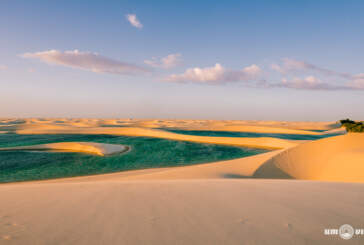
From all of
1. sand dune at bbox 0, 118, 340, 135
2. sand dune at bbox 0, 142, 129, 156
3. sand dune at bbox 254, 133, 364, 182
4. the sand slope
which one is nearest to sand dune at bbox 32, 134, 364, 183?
sand dune at bbox 254, 133, 364, 182

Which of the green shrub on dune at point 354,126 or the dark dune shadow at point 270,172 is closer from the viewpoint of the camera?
the dark dune shadow at point 270,172

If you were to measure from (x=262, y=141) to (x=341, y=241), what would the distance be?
1145 inches

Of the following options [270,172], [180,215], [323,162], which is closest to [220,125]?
[323,162]

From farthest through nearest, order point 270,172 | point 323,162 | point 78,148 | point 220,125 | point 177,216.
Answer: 1. point 220,125
2. point 78,148
3. point 323,162
4. point 270,172
5. point 177,216

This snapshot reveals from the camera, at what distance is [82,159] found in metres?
17.4

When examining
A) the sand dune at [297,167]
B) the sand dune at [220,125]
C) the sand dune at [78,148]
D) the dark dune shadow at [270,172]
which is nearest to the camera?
the sand dune at [297,167]

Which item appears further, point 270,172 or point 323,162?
point 323,162

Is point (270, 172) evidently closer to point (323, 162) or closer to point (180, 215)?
point (323, 162)

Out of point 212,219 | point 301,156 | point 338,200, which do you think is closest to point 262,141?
point 301,156

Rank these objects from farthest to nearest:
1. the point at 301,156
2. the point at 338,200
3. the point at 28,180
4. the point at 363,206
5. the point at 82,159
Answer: the point at 82,159 → the point at 301,156 → the point at 28,180 → the point at 338,200 → the point at 363,206

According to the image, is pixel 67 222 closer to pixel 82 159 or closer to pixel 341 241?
pixel 341 241

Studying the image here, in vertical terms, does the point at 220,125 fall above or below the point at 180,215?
below

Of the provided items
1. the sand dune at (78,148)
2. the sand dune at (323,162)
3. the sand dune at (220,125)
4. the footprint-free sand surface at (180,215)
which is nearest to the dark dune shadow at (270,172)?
the sand dune at (323,162)

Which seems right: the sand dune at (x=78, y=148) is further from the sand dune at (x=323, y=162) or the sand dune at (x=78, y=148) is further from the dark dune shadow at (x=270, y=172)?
the sand dune at (x=323, y=162)
